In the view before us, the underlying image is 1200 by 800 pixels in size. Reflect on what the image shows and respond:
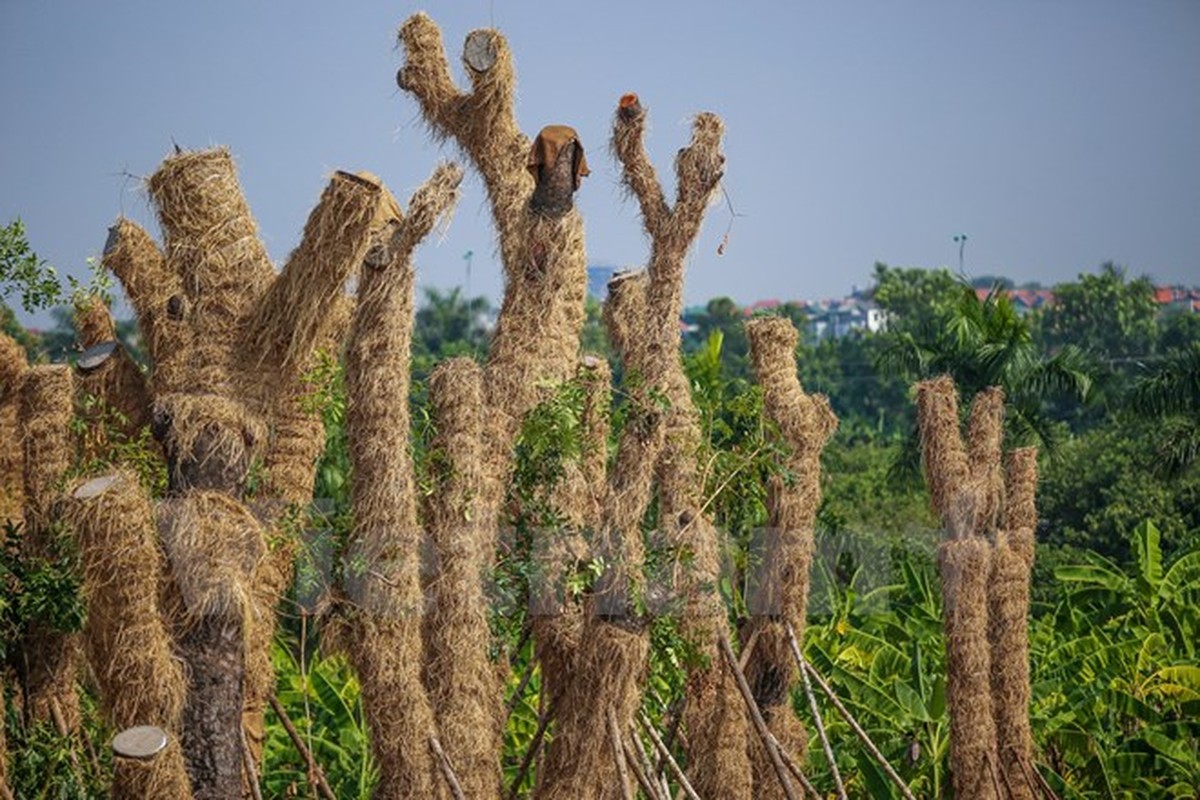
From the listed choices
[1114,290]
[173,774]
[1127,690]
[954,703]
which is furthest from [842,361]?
[173,774]

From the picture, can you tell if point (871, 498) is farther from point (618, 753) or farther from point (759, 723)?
point (618, 753)

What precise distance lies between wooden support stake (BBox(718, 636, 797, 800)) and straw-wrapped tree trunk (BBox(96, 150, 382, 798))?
211cm

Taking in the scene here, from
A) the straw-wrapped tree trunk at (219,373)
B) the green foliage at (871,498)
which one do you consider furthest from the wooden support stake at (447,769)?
the green foliage at (871,498)

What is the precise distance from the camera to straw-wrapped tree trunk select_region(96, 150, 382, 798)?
23.8 ft

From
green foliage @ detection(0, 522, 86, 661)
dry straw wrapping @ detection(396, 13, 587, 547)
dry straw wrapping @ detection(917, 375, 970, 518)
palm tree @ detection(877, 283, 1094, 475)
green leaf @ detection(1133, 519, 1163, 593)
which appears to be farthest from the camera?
palm tree @ detection(877, 283, 1094, 475)

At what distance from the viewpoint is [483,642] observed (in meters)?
7.82

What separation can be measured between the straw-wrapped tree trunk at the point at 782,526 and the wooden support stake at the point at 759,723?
0.54 m

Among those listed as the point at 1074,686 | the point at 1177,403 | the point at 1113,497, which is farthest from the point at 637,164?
the point at 1113,497

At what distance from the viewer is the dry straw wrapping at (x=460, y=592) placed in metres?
7.72

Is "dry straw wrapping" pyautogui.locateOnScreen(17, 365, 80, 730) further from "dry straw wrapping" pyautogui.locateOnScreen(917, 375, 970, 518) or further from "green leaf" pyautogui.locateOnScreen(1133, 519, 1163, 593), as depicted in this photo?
"green leaf" pyautogui.locateOnScreen(1133, 519, 1163, 593)

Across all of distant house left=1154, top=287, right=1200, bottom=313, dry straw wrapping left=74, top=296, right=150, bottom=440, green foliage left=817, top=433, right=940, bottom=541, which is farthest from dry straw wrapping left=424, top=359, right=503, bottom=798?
distant house left=1154, top=287, right=1200, bottom=313

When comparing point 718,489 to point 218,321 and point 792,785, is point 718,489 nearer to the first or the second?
point 792,785

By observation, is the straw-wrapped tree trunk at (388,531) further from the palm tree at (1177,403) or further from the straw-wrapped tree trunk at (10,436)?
the palm tree at (1177,403)

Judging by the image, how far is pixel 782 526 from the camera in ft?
31.0
